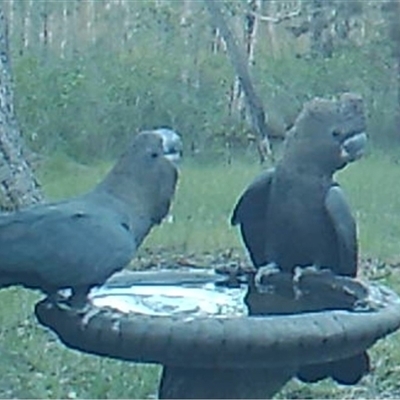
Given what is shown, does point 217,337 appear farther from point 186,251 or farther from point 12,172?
point 186,251

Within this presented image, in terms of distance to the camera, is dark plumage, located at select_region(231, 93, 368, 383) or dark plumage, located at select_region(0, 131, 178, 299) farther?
dark plumage, located at select_region(231, 93, 368, 383)

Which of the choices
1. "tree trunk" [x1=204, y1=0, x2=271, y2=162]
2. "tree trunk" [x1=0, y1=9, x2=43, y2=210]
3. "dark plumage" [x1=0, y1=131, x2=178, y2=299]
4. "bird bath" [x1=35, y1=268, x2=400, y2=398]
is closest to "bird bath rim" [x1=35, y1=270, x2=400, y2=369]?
"bird bath" [x1=35, y1=268, x2=400, y2=398]

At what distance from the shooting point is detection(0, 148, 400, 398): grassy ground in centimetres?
549

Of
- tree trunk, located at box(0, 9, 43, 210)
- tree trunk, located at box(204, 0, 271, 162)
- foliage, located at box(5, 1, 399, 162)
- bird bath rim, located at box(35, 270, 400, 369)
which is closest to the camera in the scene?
bird bath rim, located at box(35, 270, 400, 369)

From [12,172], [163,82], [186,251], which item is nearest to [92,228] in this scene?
[12,172]

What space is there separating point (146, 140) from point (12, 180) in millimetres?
2995

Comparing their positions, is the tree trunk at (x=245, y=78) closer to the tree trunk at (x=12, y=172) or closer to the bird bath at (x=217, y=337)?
the tree trunk at (x=12, y=172)

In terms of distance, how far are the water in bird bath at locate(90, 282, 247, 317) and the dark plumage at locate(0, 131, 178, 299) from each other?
0.19m

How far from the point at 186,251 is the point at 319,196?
421 cm

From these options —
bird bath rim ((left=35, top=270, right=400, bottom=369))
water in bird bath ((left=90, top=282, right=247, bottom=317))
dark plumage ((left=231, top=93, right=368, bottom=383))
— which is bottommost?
water in bird bath ((left=90, top=282, right=247, bottom=317))

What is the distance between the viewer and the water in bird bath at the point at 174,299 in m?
3.69

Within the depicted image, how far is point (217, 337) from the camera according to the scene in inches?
129

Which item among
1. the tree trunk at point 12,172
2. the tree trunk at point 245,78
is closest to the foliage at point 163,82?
the tree trunk at point 245,78

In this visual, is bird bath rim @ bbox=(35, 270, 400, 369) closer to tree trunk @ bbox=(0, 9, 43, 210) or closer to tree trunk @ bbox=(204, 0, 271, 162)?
tree trunk @ bbox=(0, 9, 43, 210)
